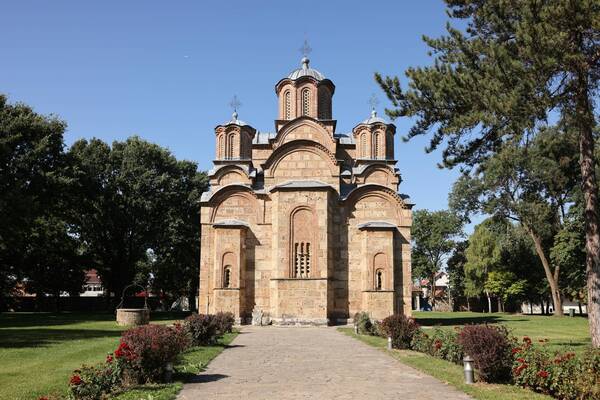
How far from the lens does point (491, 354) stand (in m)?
10.1

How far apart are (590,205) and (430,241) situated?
44620 millimetres

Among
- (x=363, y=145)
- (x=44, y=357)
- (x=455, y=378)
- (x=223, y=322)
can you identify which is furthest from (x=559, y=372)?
(x=363, y=145)

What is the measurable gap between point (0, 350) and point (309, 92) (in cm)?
2233

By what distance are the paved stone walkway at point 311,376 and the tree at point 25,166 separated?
1303 centimetres

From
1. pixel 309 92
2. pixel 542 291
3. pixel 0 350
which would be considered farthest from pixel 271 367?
pixel 542 291

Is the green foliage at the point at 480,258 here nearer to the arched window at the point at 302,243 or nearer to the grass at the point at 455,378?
the arched window at the point at 302,243

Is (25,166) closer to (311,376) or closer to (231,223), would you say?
(231,223)

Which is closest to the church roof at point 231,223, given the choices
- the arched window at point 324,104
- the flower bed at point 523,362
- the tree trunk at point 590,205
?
the arched window at point 324,104

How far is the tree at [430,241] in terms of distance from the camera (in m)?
58.1

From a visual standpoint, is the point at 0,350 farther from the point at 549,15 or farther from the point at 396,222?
the point at 396,222

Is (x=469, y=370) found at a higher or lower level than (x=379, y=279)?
lower

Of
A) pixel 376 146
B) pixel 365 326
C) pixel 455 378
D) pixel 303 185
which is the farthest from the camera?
pixel 376 146

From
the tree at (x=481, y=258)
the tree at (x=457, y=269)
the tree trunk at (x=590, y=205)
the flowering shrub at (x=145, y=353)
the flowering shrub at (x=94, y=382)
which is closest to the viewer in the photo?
the flowering shrub at (x=94, y=382)

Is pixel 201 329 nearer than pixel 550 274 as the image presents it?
Yes
